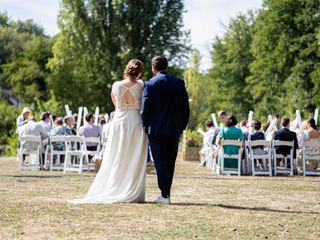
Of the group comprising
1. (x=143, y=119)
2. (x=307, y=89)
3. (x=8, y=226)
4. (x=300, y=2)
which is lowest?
(x=8, y=226)

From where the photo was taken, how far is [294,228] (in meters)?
8.22

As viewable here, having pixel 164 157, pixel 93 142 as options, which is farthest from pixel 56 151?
pixel 164 157

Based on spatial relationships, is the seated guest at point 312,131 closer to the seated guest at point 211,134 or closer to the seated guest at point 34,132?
the seated guest at point 211,134

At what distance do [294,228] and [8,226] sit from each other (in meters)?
3.21

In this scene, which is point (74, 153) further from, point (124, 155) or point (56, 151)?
point (124, 155)

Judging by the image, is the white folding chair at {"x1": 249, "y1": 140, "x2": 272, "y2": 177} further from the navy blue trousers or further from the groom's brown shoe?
the groom's brown shoe

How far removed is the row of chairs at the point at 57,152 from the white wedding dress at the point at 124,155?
8.17m

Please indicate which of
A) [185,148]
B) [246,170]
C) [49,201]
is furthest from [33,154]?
[185,148]

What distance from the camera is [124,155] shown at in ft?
35.3

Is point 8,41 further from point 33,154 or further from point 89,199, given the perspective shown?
point 89,199

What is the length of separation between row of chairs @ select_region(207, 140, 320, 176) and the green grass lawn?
5165mm

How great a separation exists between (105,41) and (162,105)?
142 ft

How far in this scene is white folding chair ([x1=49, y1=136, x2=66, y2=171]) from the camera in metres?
19.1

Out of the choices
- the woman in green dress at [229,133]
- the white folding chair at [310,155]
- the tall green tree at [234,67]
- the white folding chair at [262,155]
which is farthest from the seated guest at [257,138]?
the tall green tree at [234,67]
